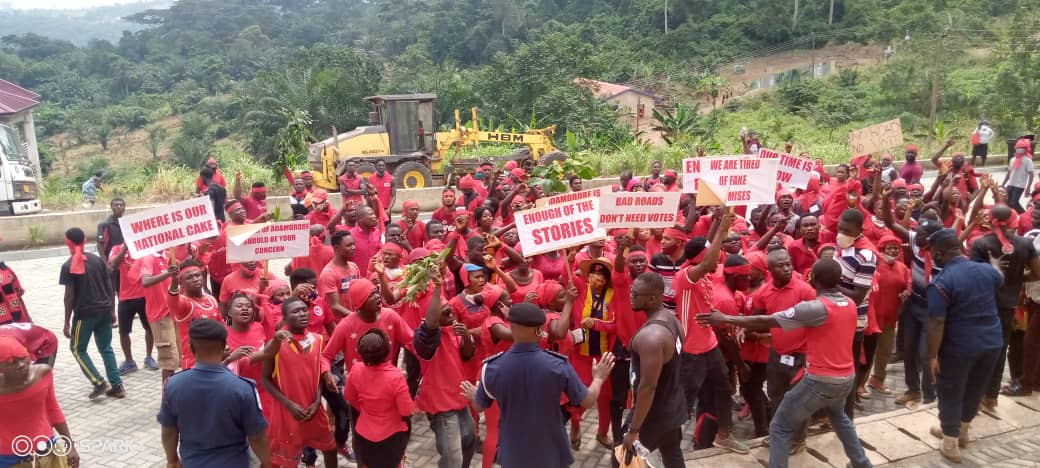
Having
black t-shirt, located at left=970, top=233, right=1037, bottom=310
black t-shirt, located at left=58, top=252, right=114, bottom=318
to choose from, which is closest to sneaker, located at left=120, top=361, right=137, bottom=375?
black t-shirt, located at left=58, top=252, right=114, bottom=318

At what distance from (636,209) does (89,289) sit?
5.15 m

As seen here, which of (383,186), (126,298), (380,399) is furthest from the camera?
(383,186)

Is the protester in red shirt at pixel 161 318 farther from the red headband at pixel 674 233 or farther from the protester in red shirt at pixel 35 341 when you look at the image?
the red headband at pixel 674 233

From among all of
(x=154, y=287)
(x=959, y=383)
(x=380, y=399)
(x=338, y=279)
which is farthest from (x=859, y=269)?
(x=154, y=287)

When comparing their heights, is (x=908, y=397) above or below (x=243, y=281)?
below

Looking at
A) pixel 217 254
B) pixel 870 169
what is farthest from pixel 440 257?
pixel 870 169

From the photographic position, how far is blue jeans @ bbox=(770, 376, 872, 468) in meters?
4.68

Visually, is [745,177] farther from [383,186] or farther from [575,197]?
[383,186]

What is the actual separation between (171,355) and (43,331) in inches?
56.6

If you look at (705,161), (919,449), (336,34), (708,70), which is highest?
(336,34)

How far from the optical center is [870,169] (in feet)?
32.9

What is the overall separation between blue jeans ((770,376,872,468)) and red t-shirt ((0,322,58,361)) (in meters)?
5.09

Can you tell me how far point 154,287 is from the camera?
6.80 metres

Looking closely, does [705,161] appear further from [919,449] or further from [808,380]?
[919,449]
